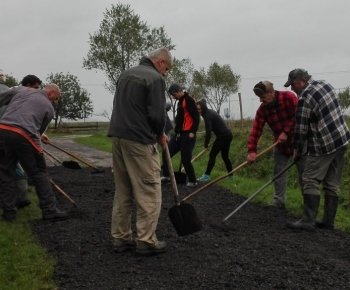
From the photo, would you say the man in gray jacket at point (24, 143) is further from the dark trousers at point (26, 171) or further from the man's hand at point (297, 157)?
the man's hand at point (297, 157)

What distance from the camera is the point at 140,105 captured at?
213 inches

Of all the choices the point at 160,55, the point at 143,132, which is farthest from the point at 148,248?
the point at 160,55

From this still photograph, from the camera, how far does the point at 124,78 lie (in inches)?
215

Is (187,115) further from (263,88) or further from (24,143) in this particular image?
(24,143)

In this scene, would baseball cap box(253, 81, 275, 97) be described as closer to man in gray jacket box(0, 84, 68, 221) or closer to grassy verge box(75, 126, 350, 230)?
grassy verge box(75, 126, 350, 230)

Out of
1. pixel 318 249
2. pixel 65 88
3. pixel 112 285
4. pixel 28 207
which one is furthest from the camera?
pixel 65 88

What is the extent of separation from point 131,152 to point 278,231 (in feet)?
7.43

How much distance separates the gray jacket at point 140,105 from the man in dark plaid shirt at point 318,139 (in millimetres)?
2113

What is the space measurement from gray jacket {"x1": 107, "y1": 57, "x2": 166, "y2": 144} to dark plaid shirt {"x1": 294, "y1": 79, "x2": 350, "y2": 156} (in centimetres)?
208

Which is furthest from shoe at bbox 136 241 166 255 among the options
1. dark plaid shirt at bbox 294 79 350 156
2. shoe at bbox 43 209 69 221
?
dark plaid shirt at bbox 294 79 350 156

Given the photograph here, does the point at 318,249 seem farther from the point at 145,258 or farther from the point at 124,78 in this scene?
the point at 124,78

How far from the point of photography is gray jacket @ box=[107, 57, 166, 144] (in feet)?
17.6

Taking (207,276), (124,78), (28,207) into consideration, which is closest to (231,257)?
(207,276)

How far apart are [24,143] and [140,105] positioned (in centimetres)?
231
